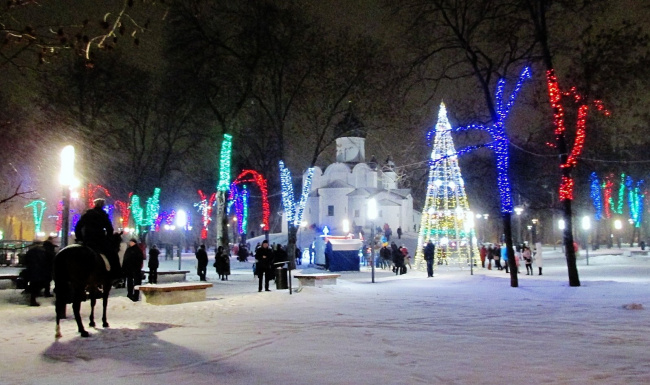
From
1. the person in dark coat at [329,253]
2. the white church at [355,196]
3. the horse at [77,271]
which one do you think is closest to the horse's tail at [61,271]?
the horse at [77,271]

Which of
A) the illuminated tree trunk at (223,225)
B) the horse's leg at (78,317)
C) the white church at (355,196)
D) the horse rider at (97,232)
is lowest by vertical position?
the horse's leg at (78,317)

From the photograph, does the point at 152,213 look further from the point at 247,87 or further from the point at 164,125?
the point at 247,87

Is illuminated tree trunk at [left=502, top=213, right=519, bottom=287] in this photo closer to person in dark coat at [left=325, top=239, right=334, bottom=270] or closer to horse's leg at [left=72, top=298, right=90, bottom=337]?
person in dark coat at [left=325, top=239, right=334, bottom=270]

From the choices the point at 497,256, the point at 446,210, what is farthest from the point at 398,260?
the point at 497,256

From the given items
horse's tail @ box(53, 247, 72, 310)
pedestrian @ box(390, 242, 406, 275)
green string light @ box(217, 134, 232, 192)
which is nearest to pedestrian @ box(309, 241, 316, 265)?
green string light @ box(217, 134, 232, 192)

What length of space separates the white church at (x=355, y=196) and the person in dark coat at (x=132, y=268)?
182 feet

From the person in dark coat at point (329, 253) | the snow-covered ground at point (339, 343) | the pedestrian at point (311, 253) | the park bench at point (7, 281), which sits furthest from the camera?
the pedestrian at point (311, 253)

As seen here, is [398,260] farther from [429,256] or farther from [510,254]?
[510,254]

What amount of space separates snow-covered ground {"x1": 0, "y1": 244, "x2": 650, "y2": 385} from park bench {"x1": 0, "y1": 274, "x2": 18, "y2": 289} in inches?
194

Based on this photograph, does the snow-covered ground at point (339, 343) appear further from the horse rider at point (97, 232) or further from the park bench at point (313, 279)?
the park bench at point (313, 279)

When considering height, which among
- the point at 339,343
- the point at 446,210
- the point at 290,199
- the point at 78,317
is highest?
the point at 290,199

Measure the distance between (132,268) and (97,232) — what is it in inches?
289

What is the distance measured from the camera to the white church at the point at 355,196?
7506 cm

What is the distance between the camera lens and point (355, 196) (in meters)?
75.9
